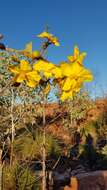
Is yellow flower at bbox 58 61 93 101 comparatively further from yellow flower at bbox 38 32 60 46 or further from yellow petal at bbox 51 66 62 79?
yellow flower at bbox 38 32 60 46

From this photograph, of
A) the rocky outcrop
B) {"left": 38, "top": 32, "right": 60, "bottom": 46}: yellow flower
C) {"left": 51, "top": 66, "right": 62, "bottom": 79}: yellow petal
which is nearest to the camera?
{"left": 51, "top": 66, "right": 62, "bottom": 79}: yellow petal

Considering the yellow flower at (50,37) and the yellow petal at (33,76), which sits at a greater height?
the yellow flower at (50,37)

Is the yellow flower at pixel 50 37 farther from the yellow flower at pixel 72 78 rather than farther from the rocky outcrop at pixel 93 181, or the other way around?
the rocky outcrop at pixel 93 181

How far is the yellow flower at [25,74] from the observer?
2.44 ft

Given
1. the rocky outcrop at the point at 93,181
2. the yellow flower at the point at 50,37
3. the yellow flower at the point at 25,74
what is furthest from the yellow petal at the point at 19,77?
the rocky outcrop at the point at 93,181

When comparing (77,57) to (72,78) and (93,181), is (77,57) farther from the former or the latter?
(93,181)

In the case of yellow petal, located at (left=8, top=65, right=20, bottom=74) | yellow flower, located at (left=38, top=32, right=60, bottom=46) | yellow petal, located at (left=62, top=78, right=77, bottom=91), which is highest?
yellow flower, located at (left=38, top=32, right=60, bottom=46)

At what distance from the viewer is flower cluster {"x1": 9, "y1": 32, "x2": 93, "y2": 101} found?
734mm

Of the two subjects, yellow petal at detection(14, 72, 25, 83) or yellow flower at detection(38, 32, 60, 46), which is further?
yellow flower at detection(38, 32, 60, 46)

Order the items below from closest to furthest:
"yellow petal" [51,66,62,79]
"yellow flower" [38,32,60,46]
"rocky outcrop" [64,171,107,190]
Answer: "yellow petal" [51,66,62,79] < "yellow flower" [38,32,60,46] < "rocky outcrop" [64,171,107,190]

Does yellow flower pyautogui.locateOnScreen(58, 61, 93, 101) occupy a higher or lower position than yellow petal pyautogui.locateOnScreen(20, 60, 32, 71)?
lower

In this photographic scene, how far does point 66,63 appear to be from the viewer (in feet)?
2.48

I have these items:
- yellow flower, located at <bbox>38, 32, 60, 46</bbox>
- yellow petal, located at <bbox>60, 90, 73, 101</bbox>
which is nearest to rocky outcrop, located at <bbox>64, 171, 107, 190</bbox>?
yellow flower, located at <bbox>38, 32, 60, 46</bbox>

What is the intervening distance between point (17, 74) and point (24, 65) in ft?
0.07
